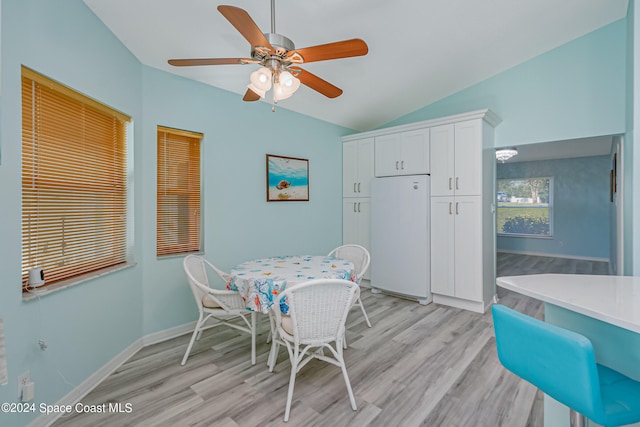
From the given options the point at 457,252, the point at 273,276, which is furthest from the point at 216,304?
the point at 457,252

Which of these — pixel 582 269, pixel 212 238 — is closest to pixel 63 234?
pixel 212 238

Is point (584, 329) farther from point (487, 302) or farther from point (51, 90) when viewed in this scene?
point (51, 90)

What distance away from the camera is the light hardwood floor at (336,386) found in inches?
71.6

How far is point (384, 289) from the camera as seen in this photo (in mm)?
4211

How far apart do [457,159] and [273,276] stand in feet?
8.74

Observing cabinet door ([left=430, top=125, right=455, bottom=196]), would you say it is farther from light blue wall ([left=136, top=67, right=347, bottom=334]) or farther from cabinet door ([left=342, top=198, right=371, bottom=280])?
light blue wall ([left=136, top=67, right=347, bottom=334])

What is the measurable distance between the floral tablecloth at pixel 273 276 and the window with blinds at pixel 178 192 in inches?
34.3

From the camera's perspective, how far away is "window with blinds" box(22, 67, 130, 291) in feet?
5.66

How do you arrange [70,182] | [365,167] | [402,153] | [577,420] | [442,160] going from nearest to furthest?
1. [577,420]
2. [70,182]
3. [442,160]
4. [402,153]
5. [365,167]

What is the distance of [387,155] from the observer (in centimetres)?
425

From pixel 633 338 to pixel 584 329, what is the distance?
0.49 ft

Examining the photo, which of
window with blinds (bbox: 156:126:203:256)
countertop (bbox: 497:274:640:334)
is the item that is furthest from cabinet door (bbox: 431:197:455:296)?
window with blinds (bbox: 156:126:203:256)

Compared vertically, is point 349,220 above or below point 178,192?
below

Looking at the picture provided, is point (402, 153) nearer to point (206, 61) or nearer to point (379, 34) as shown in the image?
point (379, 34)
